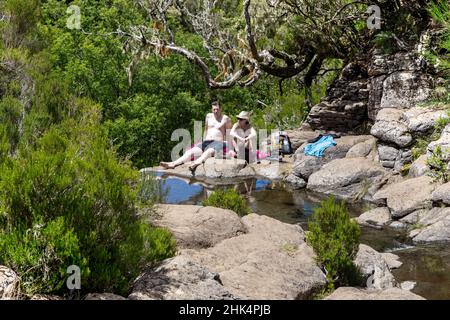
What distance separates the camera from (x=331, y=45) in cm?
1755

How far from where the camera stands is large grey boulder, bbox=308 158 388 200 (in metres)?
12.7

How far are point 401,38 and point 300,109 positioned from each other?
16.9ft

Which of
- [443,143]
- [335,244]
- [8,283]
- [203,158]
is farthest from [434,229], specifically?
[8,283]

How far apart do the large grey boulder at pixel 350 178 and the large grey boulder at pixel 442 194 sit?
86.7 inches

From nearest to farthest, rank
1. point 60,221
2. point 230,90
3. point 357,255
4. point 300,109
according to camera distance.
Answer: point 60,221 → point 357,255 → point 300,109 → point 230,90

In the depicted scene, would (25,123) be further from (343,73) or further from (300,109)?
(300,109)

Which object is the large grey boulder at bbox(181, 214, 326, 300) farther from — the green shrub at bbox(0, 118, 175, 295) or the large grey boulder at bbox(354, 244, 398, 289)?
the green shrub at bbox(0, 118, 175, 295)

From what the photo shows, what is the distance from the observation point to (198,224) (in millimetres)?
7172

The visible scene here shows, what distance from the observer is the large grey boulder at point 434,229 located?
30.0ft

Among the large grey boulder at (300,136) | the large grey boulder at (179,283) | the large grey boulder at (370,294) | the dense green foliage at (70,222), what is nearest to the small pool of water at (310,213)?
the large grey boulder at (370,294)

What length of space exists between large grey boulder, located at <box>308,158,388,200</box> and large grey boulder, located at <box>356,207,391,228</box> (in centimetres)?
138

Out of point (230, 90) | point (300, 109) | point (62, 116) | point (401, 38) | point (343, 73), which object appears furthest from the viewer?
point (230, 90)

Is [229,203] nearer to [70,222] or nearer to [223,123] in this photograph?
[70,222]
